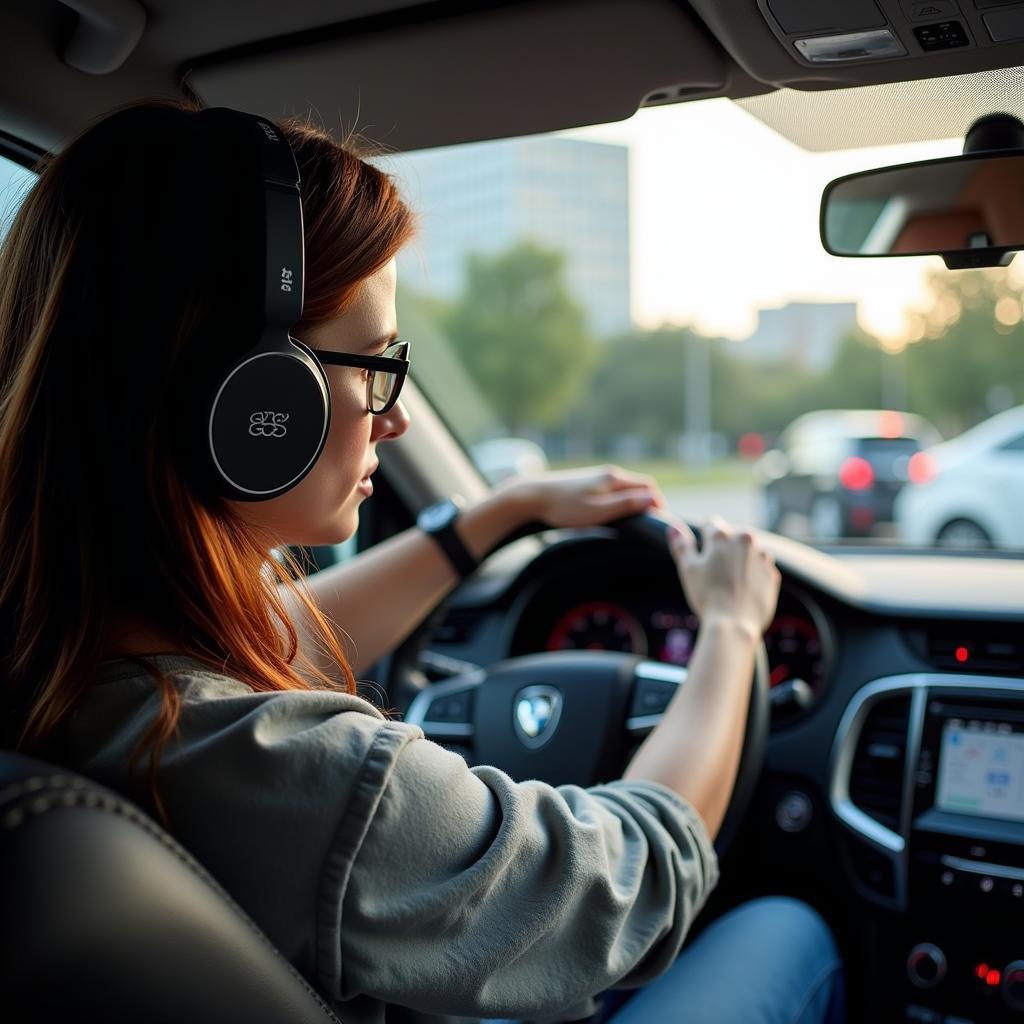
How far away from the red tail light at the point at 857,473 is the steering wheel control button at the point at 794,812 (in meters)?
11.9

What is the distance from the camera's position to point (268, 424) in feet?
3.67

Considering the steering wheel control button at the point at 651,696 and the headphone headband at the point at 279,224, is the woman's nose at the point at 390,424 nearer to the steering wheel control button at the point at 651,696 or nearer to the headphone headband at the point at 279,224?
the headphone headband at the point at 279,224

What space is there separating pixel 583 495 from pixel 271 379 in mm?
1003

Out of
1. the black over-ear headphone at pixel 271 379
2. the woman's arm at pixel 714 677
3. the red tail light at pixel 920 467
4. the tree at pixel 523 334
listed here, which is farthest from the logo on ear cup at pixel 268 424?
the tree at pixel 523 334

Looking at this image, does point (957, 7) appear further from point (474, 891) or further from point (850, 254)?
point (474, 891)

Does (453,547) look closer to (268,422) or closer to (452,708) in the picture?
(452,708)

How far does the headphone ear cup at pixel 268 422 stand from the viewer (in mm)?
1089

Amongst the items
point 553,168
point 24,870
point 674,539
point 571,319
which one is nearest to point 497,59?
point 674,539

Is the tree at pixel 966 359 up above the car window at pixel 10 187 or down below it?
above

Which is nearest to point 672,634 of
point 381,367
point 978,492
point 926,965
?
point 926,965

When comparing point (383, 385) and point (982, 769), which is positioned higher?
point (383, 385)

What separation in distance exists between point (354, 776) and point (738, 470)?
31.2 meters

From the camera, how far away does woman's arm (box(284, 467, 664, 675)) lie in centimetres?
200

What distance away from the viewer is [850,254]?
6.12ft
